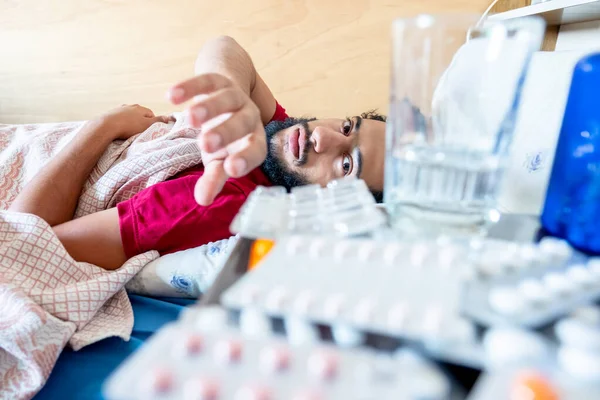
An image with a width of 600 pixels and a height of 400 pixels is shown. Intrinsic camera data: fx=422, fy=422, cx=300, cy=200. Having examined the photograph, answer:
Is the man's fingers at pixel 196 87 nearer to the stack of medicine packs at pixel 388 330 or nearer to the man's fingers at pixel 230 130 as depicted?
the man's fingers at pixel 230 130

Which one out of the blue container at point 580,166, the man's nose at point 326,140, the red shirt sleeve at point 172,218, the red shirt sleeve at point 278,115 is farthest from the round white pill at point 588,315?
the red shirt sleeve at point 278,115

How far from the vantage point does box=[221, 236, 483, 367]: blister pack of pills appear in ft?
0.74

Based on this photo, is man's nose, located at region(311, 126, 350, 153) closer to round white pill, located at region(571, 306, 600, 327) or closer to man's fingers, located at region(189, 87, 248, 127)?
man's fingers, located at region(189, 87, 248, 127)

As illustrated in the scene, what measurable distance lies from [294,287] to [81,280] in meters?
0.51

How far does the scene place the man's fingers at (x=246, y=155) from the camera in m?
0.41

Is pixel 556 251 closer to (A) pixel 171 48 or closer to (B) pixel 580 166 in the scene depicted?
(B) pixel 580 166

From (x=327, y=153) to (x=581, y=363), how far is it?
31.0 inches

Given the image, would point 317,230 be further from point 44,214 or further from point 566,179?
point 44,214

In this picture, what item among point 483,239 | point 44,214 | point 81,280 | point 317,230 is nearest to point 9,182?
point 44,214

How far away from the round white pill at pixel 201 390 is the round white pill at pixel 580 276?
0.23 meters

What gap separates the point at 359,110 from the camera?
1.43 metres

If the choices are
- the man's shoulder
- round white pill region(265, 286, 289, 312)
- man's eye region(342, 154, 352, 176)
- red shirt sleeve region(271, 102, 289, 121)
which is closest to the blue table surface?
the man's shoulder

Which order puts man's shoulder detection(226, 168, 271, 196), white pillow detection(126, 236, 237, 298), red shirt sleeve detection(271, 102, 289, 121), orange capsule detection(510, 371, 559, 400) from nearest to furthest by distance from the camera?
orange capsule detection(510, 371, 559, 400) → white pillow detection(126, 236, 237, 298) → man's shoulder detection(226, 168, 271, 196) → red shirt sleeve detection(271, 102, 289, 121)

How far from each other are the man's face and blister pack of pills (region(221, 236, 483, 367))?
0.61 m
